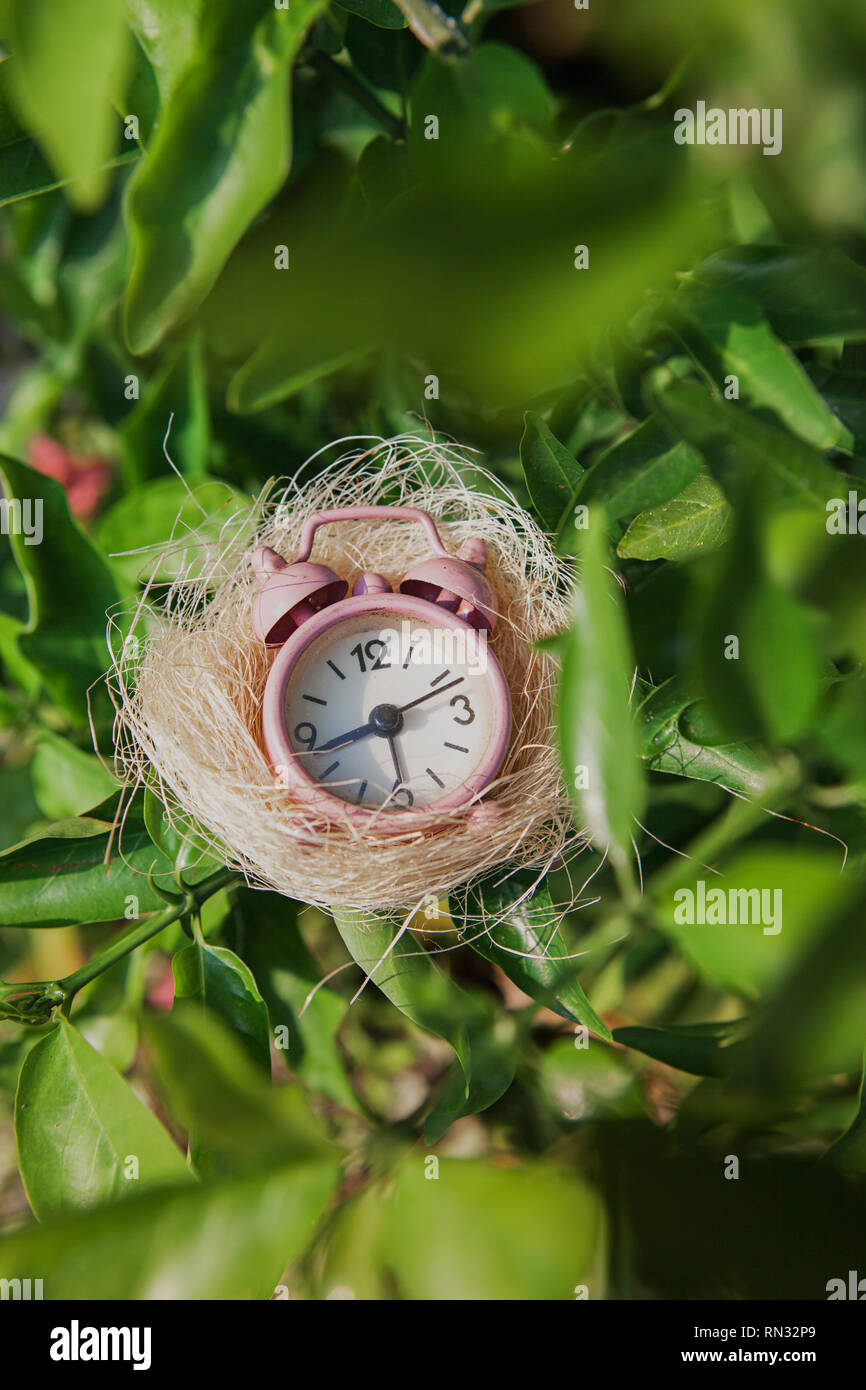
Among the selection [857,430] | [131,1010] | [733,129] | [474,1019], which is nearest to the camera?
[474,1019]

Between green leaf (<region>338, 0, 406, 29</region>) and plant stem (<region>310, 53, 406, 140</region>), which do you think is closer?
green leaf (<region>338, 0, 406, 29</region>)

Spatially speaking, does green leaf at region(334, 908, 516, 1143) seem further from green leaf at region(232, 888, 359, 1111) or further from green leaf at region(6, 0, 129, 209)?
green leaf at region(6, 0, 129, 209)

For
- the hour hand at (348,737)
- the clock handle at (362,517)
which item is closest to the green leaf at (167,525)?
the clock handle at (362,517)

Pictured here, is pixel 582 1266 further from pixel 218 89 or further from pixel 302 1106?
pixel 218 89

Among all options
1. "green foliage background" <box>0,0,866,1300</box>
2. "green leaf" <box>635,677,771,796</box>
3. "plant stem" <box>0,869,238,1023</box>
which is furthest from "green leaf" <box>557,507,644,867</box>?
"plant stem" <box>0,869,238,1023</box>

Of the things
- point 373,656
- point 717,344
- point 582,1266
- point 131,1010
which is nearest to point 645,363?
point 717,344

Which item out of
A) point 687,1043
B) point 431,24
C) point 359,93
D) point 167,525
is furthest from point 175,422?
point 687,1043

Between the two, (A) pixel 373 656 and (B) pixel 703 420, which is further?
(A) pixel 373 656
